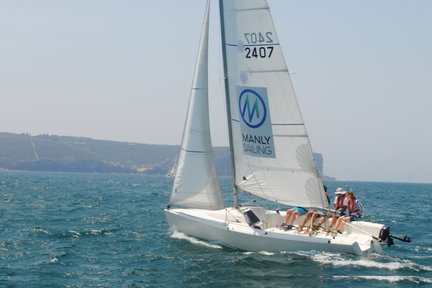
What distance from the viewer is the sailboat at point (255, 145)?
1838cm

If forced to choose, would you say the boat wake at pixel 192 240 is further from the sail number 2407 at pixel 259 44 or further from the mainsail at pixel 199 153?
the sail number 2407 at pixel 259 44

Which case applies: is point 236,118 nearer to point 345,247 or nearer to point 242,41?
point 242,41

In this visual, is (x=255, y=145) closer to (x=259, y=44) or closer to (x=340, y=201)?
(x=259, y=44)

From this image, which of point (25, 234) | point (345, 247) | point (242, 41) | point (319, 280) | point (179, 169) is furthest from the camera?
point (25, 234)

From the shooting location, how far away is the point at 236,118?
63.9ft

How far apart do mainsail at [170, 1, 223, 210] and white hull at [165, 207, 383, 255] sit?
1.61 feet

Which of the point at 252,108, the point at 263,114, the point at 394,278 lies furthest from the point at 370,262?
the point at 252,108

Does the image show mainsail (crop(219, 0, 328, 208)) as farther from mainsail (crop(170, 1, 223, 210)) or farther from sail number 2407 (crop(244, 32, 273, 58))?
mainsail (crop(170, 1, 223, 210))

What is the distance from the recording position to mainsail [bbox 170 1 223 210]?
2031 centimetres

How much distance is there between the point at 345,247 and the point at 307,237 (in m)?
1.17

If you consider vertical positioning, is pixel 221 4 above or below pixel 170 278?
above

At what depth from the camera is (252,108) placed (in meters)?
19.1

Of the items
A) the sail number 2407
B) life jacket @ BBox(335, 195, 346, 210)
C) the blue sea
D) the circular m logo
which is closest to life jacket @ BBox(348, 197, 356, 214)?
life jacket @ BBox(335, 195, 346, 210)

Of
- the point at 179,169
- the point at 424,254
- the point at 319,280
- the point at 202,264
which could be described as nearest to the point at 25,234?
the point at 179,169
